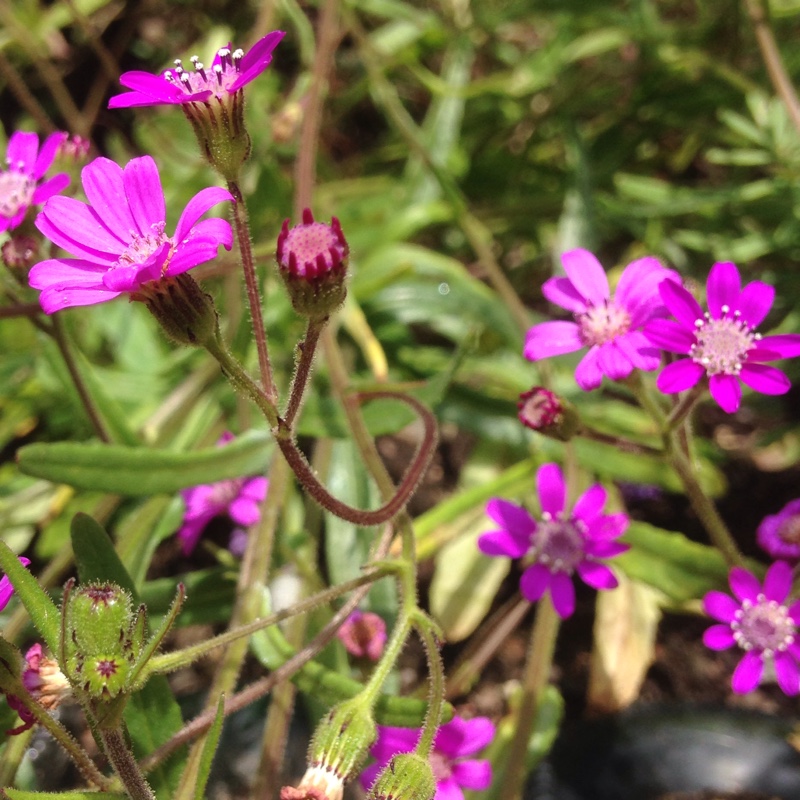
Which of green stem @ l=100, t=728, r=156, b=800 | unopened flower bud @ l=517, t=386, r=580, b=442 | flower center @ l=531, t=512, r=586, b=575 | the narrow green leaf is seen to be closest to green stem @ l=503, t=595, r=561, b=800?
flower center @ l=531, t=512, r=586, b=575

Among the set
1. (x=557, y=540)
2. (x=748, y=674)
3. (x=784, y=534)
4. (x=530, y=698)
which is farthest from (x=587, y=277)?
(x=530, y=698)

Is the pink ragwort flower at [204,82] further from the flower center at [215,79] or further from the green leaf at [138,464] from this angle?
the green leaf at [138,464]

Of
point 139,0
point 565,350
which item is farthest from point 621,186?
point 139,0

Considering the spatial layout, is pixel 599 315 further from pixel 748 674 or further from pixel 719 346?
pixel 748 674

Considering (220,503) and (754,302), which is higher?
(754,302)

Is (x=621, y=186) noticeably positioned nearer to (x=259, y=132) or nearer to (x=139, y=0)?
(x=259, y=132)

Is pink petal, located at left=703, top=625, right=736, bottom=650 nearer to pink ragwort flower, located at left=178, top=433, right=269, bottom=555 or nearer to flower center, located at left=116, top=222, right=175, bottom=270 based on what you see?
pink ragwort flower, located at left=178, top=433, right=269, bottom=555
